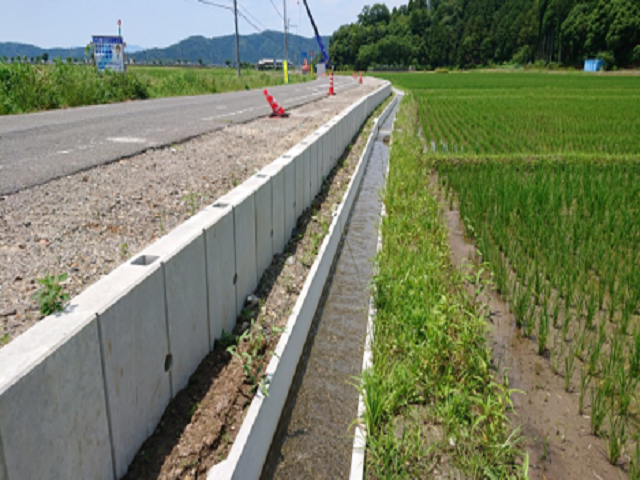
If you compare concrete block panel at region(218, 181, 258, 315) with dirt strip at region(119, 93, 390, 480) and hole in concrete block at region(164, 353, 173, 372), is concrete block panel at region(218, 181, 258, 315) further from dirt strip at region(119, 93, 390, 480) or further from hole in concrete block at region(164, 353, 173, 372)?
hole in concrete block at region(164, 353, 173, 372)

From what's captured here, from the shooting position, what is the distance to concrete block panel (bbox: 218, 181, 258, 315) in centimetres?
426

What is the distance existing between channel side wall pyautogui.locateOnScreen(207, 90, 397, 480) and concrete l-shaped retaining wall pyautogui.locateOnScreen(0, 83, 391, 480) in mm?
30

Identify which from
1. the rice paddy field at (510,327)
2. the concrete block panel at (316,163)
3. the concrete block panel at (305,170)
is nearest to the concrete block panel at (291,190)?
the concrete block panel at (305,170)

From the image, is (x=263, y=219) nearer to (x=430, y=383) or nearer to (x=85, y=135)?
(x=430, y=383)

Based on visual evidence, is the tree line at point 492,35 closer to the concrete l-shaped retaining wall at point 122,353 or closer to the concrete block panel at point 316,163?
the concrete block panel at point 316,163

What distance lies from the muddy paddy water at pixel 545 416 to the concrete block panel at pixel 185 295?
195 centimetres

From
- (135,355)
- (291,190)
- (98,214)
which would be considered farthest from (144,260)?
(291,190)

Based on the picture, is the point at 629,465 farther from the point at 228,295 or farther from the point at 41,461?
the point at 41,461

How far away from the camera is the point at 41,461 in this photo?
192 cm

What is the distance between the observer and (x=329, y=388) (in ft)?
13.6

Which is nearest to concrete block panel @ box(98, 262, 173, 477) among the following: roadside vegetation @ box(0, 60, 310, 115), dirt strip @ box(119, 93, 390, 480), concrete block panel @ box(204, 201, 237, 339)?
dirt strip @ box(119, 93, 390, 480)

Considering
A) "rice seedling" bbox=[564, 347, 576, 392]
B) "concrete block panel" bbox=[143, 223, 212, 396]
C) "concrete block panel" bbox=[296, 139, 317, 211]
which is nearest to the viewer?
"concrete block panel" bbox=[143, 223, 212, 396]

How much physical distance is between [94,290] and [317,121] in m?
12.9

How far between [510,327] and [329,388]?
1.71 metres
